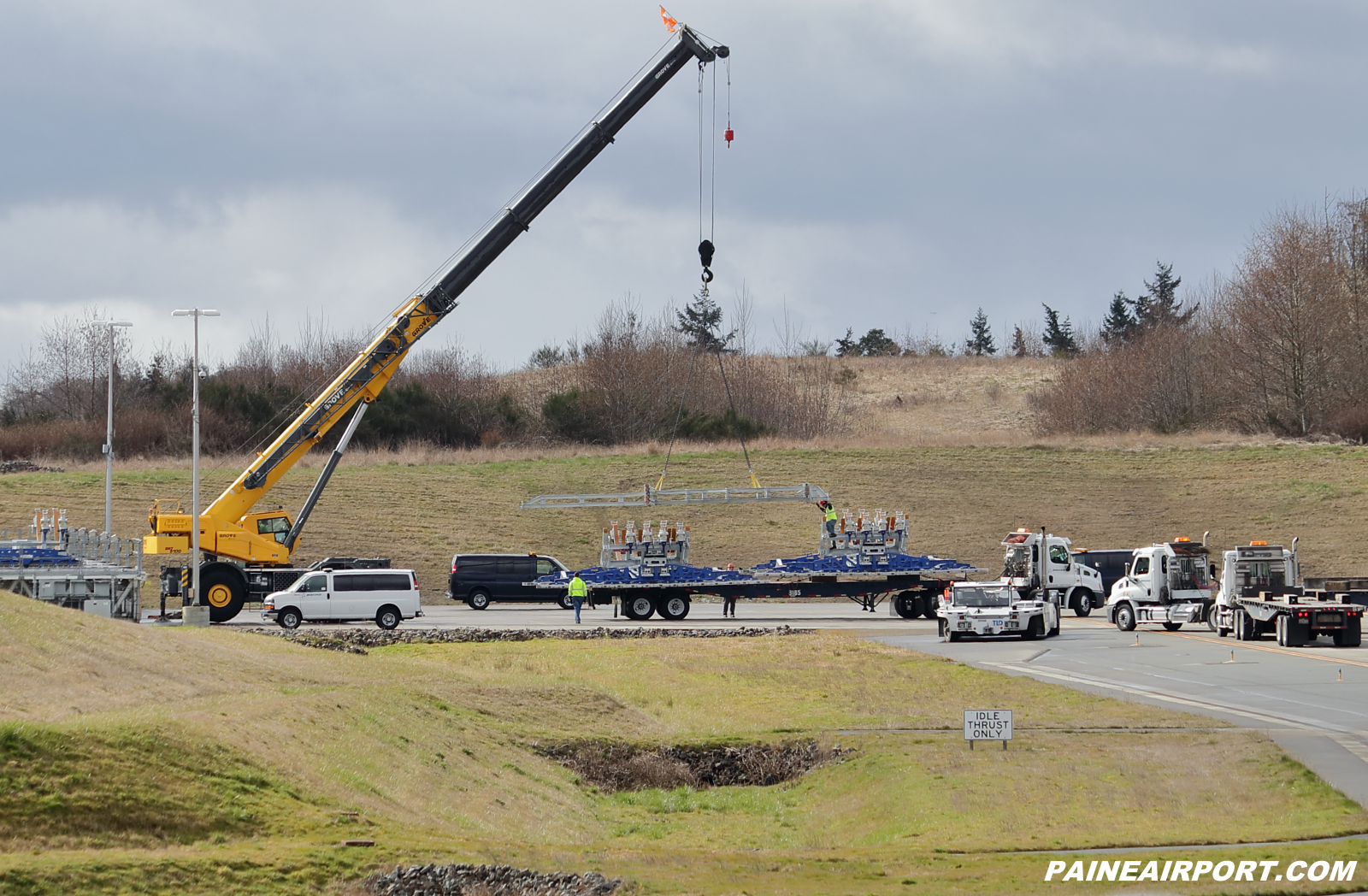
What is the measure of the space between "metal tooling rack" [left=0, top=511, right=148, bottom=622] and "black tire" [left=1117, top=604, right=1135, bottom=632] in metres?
27.3

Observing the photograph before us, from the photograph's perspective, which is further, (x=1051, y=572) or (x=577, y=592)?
(x=1051, y=572)

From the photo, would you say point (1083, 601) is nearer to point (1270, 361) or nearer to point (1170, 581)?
point (1170, 581)

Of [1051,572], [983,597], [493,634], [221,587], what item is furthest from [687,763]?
[1051,572]

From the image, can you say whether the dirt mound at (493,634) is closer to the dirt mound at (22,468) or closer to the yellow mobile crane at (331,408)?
the yellow mobile crane at (331,408)

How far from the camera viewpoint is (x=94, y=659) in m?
16.9

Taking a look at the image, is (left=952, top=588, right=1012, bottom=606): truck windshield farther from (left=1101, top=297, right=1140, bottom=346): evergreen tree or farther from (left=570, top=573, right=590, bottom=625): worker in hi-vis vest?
(left=1101, top=297, right=1140, bottom=346): evergreen tree

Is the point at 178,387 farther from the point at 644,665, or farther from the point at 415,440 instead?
the point at 644,665

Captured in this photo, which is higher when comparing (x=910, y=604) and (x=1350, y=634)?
(x=1350, y=634)

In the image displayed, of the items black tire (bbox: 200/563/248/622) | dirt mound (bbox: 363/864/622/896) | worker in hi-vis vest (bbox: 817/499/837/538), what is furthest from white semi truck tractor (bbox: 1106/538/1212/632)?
dirt mound (bbox: 363/864/622/896)

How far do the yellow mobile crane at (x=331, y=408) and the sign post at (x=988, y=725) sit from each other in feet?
78.9

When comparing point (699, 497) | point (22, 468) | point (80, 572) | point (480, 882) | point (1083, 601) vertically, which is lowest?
point (1083, 601)

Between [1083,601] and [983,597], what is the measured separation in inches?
478

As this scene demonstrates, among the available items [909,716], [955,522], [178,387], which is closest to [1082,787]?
[909,716]

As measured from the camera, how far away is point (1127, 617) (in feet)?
122
